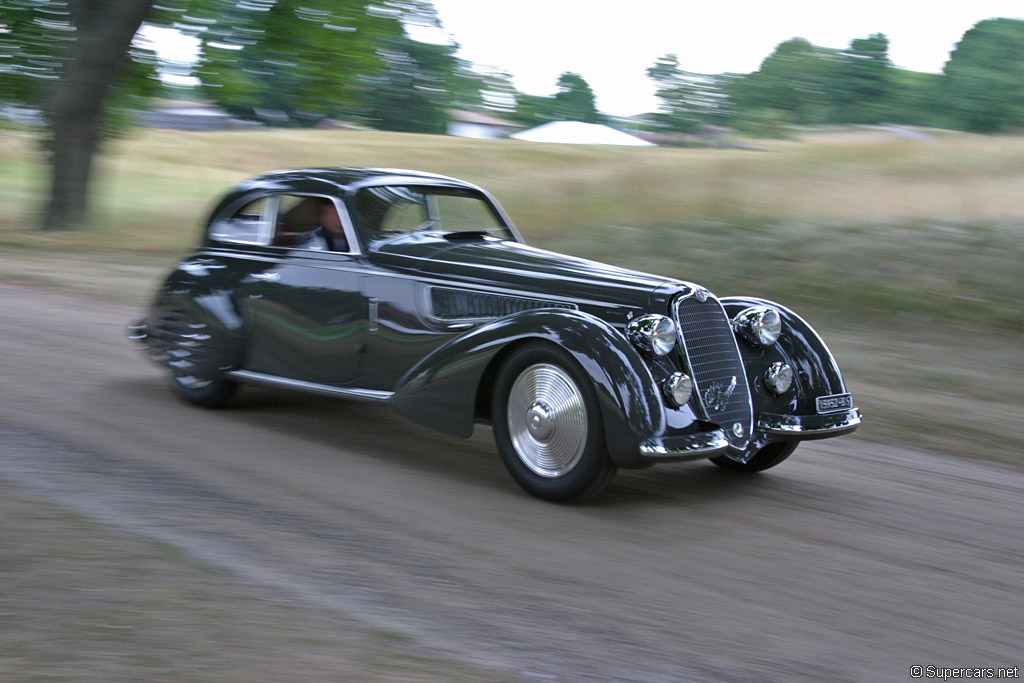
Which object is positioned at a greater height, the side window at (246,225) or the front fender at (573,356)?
the side window at (246,225)

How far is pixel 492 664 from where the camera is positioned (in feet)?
11.2

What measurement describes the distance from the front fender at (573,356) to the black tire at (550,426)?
0.25 feet

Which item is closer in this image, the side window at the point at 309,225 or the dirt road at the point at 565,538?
the dirt road at the point at 565,538

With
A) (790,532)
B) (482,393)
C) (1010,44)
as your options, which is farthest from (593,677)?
(1010,44)

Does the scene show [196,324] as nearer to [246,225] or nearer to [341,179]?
[246,225]

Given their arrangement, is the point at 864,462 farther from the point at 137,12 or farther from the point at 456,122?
the point at 456,122

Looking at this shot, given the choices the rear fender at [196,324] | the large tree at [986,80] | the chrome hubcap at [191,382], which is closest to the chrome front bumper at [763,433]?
the rear fender at [196,324]

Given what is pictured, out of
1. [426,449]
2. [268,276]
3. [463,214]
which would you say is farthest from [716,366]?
[268,276]

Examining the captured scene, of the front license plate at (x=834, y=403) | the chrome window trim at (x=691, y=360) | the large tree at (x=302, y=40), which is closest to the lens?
the chrome window trim at (x=691, y=360)

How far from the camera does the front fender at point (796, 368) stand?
18.5 feet

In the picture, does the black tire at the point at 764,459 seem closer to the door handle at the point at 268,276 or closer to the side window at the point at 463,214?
the side window at the point at 463,214

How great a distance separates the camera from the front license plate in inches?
222

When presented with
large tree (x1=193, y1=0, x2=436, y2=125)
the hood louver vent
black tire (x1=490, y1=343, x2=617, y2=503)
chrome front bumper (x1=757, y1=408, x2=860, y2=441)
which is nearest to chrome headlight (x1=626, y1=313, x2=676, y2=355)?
black tire (x1=490, y1=343, x2=617, y2=503)

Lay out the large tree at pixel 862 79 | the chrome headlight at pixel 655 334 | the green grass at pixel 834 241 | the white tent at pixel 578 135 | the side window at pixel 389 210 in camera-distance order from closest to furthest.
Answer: the chrome headlight at pixel 655 334, the side window at pixel 389 210, the green grass at pixel 834 241, the white tent at pixel 578 135, the large tree at pixel 862 79
